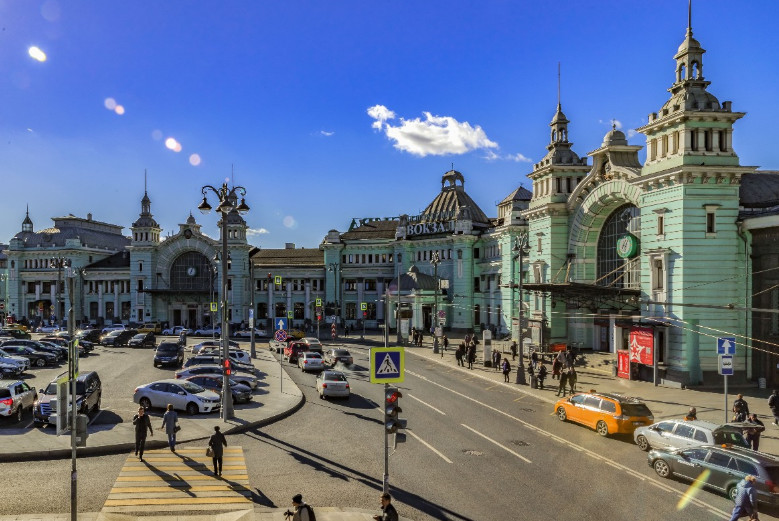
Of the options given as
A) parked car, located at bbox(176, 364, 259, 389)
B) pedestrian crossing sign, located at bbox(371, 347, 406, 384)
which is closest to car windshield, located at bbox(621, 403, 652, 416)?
pedestrian crossing sign, located at bbox(371, 347, 406, 384)

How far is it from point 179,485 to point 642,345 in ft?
95.5

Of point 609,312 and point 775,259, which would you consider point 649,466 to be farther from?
point 609,312

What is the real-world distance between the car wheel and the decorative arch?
27.0m

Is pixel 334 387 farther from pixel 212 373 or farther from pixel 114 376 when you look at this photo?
pixel 114 376

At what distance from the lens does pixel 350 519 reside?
14312 millimetres

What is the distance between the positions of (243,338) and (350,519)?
191ft

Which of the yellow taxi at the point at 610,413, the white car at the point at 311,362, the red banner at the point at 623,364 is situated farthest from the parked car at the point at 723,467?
the white car at the point at 311,362

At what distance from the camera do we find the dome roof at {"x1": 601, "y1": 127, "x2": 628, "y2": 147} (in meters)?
43.1

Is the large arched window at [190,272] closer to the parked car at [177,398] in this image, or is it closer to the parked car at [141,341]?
the parked car at [141,341]

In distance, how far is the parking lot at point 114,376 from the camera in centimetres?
2519

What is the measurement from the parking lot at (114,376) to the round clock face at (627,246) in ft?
82.4

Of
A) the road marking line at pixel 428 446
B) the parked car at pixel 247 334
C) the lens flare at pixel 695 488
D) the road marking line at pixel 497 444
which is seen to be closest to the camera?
the lens flare at pixel 695 488

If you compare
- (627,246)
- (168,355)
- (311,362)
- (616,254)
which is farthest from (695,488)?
(168,355)

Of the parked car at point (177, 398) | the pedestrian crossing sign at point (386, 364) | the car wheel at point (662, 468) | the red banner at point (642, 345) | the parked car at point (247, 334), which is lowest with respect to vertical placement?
the parked car at point (247, 334)
